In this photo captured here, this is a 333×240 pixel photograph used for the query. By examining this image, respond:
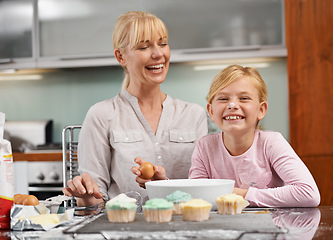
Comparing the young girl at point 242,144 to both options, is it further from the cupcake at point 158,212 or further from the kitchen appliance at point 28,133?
the kitchen appliance at point 28,133

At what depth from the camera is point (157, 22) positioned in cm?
163

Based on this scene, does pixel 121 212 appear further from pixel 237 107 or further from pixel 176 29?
pixel 176 29

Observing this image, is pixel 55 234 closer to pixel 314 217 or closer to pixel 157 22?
pixel 314 217

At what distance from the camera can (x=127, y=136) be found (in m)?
1.67

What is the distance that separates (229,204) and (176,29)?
253 centimetres

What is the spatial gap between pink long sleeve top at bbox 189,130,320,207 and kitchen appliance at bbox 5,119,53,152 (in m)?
2.36

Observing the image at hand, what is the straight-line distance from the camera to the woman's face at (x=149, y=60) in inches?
64.2

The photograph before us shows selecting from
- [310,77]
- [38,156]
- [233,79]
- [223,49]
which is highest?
[223,49]

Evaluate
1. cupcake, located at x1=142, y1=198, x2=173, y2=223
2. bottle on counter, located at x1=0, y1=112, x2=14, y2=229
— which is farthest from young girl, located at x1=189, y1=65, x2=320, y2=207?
Result: bottle on counter, located at x1=0, y1=112, x2=14, y2=229

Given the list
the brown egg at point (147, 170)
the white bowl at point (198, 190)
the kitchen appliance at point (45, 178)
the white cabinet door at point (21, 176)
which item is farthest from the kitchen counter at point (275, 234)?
the white cabinet door at point (21, 176)

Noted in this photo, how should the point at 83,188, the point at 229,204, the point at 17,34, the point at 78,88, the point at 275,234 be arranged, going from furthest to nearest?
the point at 78,88, the point at 17,34, the point at 83,188, the point at 229,204, the point at 275,234

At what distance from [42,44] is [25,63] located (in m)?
0.19

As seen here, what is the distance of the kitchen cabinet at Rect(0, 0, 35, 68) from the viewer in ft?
11.4

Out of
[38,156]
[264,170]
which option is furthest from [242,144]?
[38,156]
